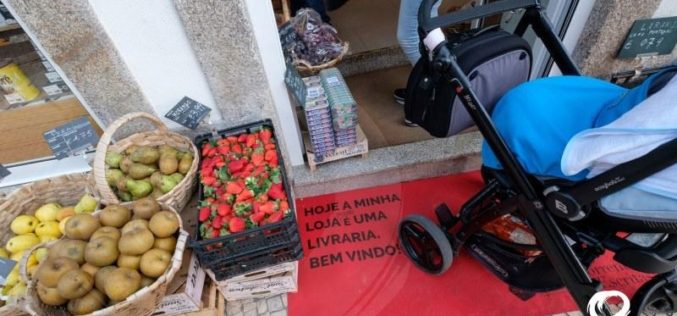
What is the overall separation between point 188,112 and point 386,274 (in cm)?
149

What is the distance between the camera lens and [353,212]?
7.65 ft

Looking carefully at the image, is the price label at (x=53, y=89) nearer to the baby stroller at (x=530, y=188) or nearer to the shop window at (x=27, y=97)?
the shop window at (x=27, y=97)

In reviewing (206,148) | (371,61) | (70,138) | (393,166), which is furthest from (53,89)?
(371,61)

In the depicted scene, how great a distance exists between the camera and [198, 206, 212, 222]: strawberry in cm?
161

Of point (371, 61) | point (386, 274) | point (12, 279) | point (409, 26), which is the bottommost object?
point (386, 274)

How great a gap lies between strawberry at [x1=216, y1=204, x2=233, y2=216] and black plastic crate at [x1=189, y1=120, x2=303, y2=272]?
136mm

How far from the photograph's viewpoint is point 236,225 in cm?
152

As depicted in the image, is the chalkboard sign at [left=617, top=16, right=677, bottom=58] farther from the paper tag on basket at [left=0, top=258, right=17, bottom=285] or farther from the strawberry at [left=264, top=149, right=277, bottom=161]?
the paper tag on basket at [left=0, top=258, right=17, bottom=285]

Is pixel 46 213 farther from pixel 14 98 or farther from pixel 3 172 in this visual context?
pixel 14 98

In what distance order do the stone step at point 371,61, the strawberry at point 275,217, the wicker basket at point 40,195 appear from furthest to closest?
the stone step at point 371,61 < the wicker basket at point 40,195 < the strawberry at point 275,217

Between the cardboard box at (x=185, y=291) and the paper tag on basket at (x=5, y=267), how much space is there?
66 cm

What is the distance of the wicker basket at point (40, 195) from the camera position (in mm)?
1752

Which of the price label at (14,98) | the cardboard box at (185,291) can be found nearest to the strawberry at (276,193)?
the cardboard box at (185,291)

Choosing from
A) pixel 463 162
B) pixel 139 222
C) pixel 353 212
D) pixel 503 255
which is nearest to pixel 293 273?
pixel 353 212
